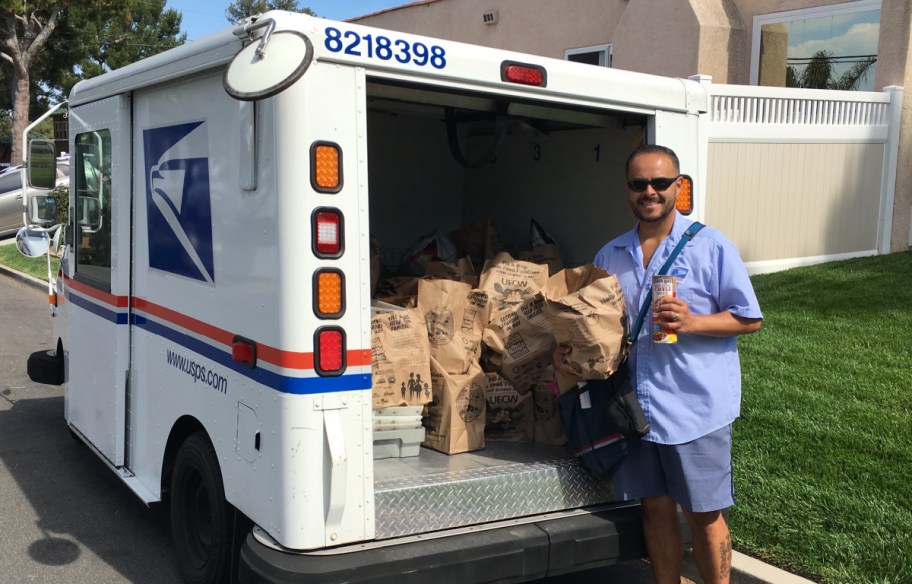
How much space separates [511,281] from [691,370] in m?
1.30

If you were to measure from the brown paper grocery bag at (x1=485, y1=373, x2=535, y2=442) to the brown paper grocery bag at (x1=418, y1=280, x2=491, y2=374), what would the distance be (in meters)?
0.16

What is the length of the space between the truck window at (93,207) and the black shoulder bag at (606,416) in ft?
8.20

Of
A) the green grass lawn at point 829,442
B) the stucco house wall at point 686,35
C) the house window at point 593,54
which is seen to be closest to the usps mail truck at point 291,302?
the green grass lawn at point 829,442

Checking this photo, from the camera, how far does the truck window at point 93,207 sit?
4.71 m

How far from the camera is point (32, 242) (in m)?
5.86

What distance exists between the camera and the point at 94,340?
4902mm

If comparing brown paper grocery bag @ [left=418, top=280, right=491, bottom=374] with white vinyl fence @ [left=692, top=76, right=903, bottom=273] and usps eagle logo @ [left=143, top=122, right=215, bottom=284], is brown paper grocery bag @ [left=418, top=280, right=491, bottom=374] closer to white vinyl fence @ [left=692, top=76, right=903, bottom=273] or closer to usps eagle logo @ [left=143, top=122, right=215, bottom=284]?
usps eagle logo @ [left=143, top=122, right=215, bottom=284]

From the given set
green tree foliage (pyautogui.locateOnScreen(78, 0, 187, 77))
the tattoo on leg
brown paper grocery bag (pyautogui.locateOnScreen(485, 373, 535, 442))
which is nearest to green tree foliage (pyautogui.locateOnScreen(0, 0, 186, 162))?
green tree foliage (pyautogui.locateOnScreen(78, 0, 187, 77))

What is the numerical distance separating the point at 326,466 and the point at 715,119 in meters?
8.67

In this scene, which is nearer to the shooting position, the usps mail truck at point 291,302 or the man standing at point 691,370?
the usps mail truck at point 291,302

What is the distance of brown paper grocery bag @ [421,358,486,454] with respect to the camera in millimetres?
3943

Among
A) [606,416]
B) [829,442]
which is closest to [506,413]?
[606,416]

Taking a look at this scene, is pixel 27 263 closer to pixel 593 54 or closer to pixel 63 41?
pixel 593 54

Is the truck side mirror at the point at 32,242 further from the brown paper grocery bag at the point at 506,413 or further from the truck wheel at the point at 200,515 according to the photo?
the brown paper grocery bag at the point at 506,413
